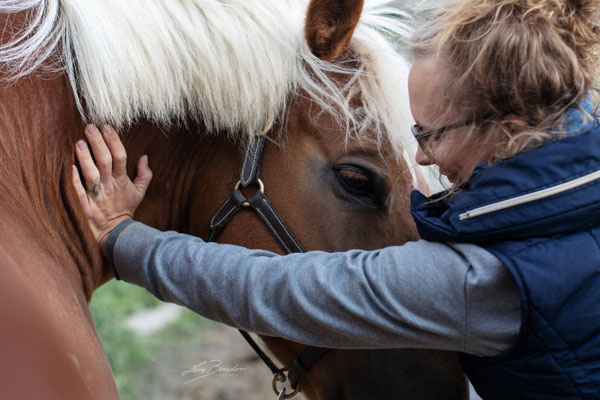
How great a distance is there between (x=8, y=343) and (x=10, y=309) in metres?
0.06

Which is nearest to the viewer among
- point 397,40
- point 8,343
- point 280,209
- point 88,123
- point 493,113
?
point 8,343

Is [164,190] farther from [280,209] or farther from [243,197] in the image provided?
[280,209]

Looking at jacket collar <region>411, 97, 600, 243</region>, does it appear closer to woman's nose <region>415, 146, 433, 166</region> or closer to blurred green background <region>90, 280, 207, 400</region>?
woman's nose <region>415, 146, 433, 166</region>

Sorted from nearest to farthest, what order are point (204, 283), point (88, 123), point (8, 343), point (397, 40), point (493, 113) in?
point (8, 343), point (493, 113), point (204, 283), point (88, 123), point (397, 40)

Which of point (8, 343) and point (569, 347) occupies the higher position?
point (8, 343)

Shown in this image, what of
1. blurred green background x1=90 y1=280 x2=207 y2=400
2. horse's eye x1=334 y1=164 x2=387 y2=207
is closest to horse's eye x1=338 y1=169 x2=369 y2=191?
horse's eye x1=334 y1=164 x2=387 y2=207

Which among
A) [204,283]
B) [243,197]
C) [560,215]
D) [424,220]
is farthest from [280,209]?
[560,215]

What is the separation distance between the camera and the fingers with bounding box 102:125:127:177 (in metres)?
1.51

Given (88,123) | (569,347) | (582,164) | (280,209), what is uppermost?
(88,123)

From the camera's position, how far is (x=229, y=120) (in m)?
1.59

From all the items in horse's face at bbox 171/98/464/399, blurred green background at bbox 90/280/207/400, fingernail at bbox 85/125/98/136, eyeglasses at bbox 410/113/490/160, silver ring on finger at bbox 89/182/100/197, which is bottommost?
blurred green background at bbox 90/280/207/400

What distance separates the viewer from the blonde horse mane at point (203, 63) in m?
1.45

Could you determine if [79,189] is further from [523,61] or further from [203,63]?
[523,61]

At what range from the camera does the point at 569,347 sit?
3.83 ft
